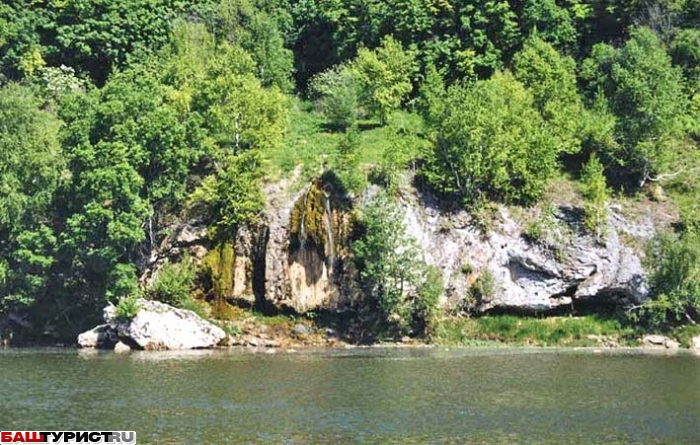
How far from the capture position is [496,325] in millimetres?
87625

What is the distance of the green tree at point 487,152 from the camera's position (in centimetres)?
9138

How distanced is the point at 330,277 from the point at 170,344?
621 inches

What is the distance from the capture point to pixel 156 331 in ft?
261

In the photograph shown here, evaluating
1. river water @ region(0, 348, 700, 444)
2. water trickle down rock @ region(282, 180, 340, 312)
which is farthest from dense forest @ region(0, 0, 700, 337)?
river water @ region(0, 348, 700, 444)

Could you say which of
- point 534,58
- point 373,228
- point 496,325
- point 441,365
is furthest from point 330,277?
point 534,58

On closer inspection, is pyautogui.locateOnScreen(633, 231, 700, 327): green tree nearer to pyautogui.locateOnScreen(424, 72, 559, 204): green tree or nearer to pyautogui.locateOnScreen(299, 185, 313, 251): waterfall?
pyautogui.locateOnScreen(424, 72, 559, 204): green tree

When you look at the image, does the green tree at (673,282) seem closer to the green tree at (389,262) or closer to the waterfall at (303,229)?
the green tree at (389,262)

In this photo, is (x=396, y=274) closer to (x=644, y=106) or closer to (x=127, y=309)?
(x=127, y=309)

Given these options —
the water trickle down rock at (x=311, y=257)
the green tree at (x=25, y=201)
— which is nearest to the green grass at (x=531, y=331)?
the water trickle down rock at (x=311, y=257)

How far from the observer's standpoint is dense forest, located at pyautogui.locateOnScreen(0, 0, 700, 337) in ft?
278

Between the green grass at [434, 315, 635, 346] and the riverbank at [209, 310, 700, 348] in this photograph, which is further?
the green grass at [434, 315, 635, 346]

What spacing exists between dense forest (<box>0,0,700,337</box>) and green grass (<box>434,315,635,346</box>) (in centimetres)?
261

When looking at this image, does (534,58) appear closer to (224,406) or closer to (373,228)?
(373,228)

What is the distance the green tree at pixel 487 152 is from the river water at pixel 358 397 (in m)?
22.2
